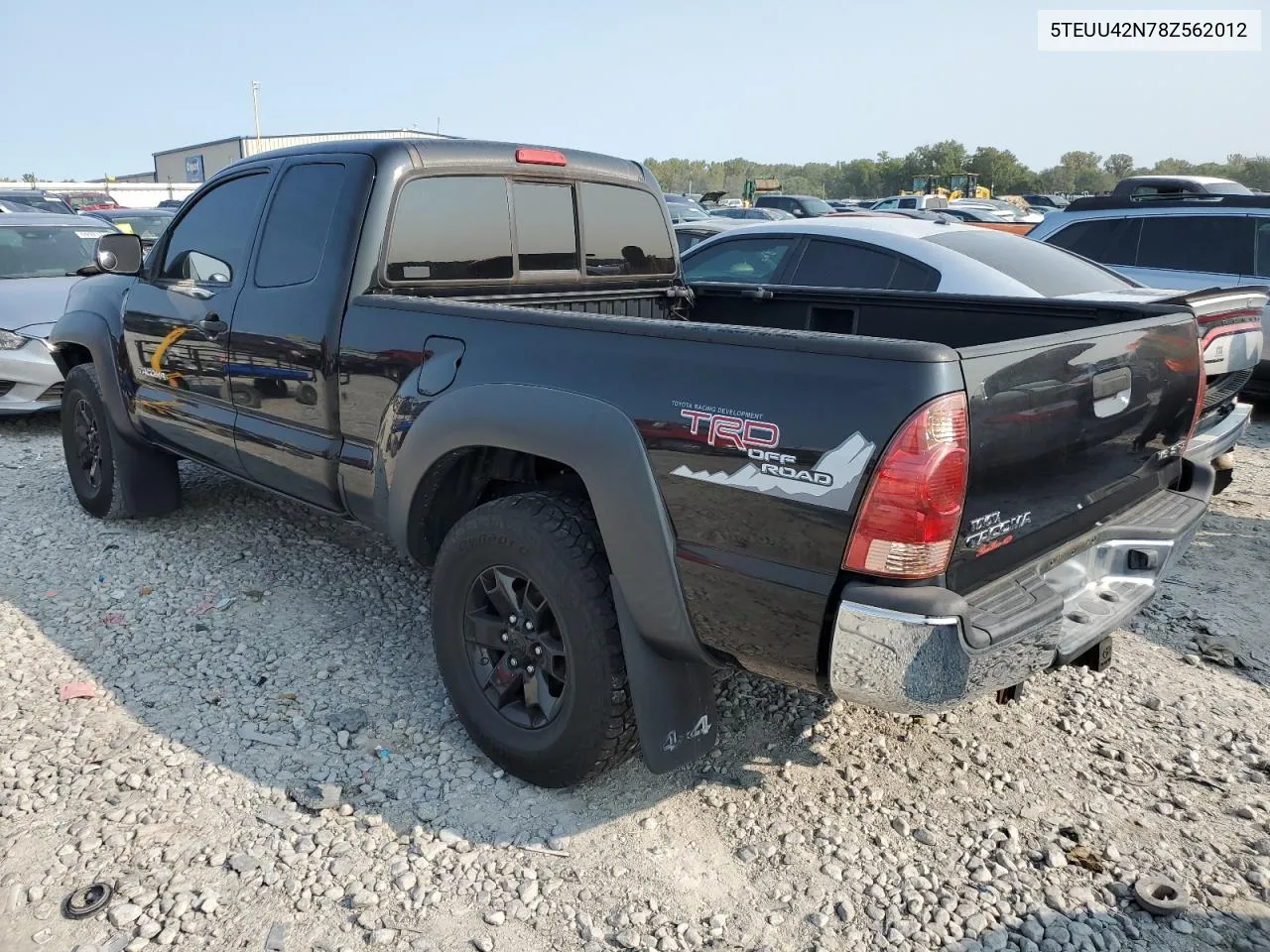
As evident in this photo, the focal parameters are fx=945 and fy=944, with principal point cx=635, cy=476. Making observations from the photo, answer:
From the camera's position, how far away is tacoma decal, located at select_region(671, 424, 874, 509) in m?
2.05

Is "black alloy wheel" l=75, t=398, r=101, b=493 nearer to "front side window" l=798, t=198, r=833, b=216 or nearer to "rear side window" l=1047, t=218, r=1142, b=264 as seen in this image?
"rear side window" l=1047, t=218, r=1142, b=264

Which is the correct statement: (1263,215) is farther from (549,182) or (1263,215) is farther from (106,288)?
(106,288)

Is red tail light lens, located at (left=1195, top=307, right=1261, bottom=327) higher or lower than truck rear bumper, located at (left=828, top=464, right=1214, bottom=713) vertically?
higher

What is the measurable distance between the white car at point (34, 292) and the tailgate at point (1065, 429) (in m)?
5.85

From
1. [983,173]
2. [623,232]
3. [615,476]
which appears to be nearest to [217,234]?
[623,232]

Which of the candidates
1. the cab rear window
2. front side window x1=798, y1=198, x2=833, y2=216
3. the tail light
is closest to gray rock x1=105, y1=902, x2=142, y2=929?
the tail light

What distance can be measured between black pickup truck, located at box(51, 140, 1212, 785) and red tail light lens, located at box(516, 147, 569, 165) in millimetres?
13

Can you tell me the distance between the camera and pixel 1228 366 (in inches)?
177

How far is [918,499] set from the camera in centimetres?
203

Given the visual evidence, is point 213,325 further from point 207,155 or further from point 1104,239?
point 207,155

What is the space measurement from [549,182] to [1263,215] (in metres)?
5.72

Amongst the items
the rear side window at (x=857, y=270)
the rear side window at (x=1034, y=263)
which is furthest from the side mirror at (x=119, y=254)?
the rear side window at (x=1034, y=263)

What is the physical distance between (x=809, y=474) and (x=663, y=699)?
807mm

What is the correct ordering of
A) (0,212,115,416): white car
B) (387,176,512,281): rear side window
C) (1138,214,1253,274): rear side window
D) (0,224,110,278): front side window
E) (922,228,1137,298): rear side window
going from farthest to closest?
Answer: (0,224,110,278): front side window
(0,212,115,416): white car
(1138,214,1253,274): rear side window
(922,228,1137,298): rear side window
(387,176,512,281): rear side window
